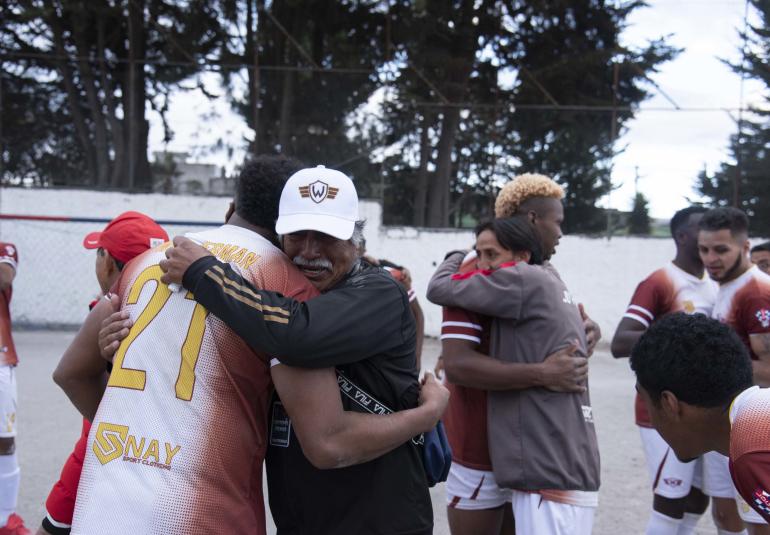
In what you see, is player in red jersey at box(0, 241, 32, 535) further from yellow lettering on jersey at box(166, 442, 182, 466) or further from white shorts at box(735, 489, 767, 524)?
white shorts at box(735, 489, 767, 524)

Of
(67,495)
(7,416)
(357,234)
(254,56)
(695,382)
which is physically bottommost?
(7,416)

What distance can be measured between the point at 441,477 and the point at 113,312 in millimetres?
1156

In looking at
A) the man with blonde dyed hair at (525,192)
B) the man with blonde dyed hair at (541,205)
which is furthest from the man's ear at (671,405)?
the man with blonde dyed hair at (525,192)

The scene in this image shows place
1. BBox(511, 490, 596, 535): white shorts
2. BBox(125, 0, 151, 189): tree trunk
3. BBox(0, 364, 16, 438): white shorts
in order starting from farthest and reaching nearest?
BBox(125, 0, 151, 189): tree trunk, BBox(0, 364, 16, 438): white shorts, BBox(511, 490, 596, 535): white shorts

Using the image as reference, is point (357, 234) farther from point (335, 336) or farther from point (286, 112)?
point (286, 112)

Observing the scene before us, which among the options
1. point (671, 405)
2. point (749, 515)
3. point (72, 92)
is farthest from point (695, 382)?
point (72, 92)

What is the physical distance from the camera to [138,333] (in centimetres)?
204

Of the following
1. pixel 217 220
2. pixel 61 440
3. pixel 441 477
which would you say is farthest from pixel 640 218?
pixel 441 477

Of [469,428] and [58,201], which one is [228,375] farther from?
[58,201]

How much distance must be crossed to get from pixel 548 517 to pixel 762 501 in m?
1.24

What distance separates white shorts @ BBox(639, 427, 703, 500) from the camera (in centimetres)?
406

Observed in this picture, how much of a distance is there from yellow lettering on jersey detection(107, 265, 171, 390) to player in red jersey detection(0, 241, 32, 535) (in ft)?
9.35

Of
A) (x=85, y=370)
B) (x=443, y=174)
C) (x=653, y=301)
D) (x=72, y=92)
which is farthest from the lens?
(x=72, y=92)

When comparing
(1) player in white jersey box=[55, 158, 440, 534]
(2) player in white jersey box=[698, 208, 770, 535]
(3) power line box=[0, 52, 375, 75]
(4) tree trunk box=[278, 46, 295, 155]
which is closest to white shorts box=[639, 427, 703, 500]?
(2) player in white jersey box=[698, 208, 770, 535]
